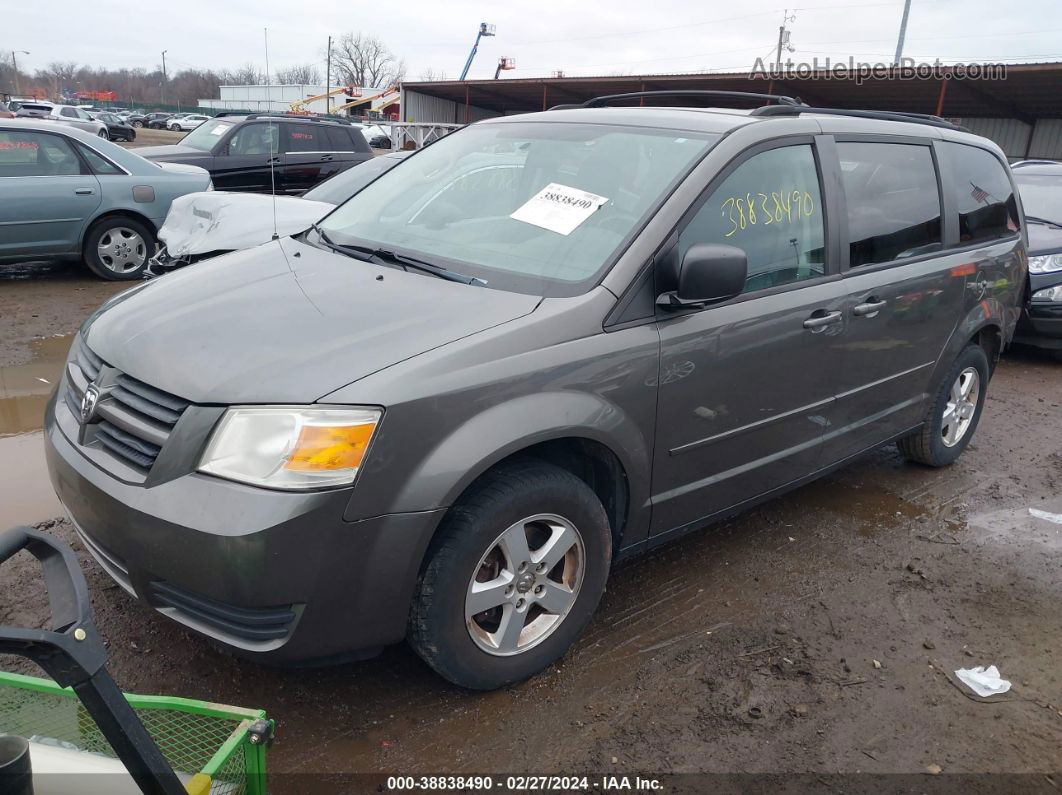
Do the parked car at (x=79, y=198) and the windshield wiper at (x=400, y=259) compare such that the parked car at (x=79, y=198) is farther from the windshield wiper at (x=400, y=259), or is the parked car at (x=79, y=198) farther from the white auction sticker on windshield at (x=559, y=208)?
the white auction sticker on windshield at (x=559, y=208)

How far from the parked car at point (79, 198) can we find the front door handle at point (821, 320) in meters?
7.23

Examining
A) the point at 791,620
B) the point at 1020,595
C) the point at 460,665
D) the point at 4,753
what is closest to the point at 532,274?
the point at 460,665

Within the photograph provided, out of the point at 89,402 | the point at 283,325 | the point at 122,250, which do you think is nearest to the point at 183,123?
the point at 122,250

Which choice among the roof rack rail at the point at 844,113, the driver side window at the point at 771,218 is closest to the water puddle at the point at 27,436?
the driver side window at the point at 771,218

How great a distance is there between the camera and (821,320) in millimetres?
3322

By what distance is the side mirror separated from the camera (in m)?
2.68

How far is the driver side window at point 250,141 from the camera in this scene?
11117 mm

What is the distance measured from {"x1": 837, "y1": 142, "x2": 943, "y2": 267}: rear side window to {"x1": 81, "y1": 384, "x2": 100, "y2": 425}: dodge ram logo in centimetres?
292

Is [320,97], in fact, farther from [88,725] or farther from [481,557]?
[88,725]

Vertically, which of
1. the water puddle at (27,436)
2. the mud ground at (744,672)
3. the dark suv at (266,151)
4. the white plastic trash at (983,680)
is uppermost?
the dark suv at (266,151)

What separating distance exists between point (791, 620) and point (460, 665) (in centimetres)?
142

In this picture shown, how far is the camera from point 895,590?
3516mm

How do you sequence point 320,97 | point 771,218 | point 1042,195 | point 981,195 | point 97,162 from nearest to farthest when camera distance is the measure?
point 771,218 < point 981,195 < point 97,162 < point 1042,195 < point 320,97

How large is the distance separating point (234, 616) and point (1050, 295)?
7.41m
